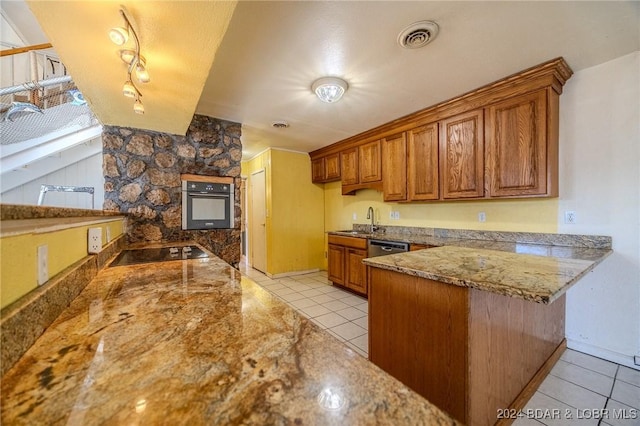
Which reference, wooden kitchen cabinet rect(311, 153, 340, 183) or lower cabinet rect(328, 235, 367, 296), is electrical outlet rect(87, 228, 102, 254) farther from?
wooden kitchen cabinet rect(311, 153, 340, 183)

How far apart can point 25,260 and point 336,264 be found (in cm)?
350

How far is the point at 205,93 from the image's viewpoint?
2.49 meters

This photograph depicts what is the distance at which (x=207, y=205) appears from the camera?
9.95 ft

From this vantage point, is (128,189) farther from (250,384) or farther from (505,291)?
(505,291)

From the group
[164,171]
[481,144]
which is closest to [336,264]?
[481,144]

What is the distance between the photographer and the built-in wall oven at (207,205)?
291 centimetres

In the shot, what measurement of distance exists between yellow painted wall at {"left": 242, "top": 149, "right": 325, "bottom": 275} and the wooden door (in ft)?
0.51

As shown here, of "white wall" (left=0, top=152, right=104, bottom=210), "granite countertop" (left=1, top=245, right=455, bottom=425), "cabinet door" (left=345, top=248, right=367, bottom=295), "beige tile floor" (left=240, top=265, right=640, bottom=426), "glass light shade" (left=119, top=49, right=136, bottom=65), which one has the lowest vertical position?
"beige tile floor" (left=240, top=265, right=640, bottom=426)

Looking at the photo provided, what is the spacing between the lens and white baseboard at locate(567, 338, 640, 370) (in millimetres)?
1946

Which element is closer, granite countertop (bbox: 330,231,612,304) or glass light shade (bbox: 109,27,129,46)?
granite countertop (bbox: 330,231,612,304)

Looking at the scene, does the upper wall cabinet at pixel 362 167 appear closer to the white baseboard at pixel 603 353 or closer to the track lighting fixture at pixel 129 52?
the white baseboard at pixel 603 353

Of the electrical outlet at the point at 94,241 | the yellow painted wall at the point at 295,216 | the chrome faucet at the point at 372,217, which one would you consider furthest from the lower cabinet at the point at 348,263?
the electrical outlet at the point at 94,241

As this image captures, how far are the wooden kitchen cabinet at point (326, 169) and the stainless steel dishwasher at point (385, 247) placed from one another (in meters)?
1.52

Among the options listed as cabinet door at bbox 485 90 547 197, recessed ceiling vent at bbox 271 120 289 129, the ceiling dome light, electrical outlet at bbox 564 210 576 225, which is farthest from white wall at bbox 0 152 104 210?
electrical outlet at bbox 564 210 576 225
